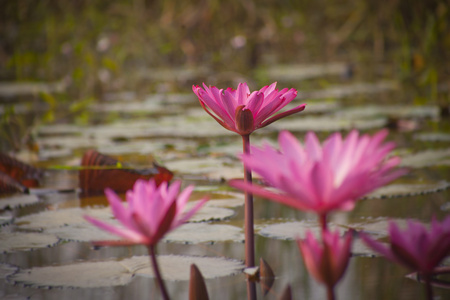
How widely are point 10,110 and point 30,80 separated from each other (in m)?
2.67

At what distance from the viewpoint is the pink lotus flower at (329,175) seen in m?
0.53

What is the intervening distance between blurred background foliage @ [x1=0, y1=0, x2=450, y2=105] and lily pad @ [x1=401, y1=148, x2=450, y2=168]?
131 cm

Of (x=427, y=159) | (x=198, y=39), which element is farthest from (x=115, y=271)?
(x=198, y=39)

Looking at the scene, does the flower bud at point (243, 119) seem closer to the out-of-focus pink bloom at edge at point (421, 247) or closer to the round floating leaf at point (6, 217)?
the out-of-focus pink bloom at edge at point (421, 247)

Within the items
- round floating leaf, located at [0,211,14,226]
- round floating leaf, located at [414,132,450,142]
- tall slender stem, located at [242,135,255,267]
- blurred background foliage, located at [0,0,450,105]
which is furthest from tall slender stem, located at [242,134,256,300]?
blurred background foliage, located at [0,0,450,105]

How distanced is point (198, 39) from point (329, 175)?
5.93 m

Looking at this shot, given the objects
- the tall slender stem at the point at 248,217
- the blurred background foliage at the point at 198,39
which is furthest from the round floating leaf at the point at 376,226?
the blurred background foliage at the point at 198,39

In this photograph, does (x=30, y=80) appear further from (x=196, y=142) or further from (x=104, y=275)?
(x=104, y=275)

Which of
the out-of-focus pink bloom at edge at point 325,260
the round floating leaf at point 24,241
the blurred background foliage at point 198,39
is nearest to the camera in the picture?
the out-of-focus pink bloom at edge at point 325,260

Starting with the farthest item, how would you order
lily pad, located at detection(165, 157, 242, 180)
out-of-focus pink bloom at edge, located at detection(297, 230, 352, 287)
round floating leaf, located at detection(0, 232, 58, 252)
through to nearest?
lily pad, located at detection(165, 157, 242, 180)
round floating leaf, located at detection(0, 232, 58, 252)
out-of-focus pink bloom at edge, located at detection(297, 230, 352, 287)

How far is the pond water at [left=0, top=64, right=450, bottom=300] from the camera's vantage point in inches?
35.2

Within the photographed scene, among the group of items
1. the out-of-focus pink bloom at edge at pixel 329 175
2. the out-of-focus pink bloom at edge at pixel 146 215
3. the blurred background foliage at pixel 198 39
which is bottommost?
the out-of-focus pink bloom at edge at pixel 146 215

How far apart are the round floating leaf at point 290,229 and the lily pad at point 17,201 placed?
0.61 meters

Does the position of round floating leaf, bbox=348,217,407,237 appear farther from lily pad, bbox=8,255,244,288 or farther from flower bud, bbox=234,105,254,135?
flower bud, bbox=234,105,254,135
